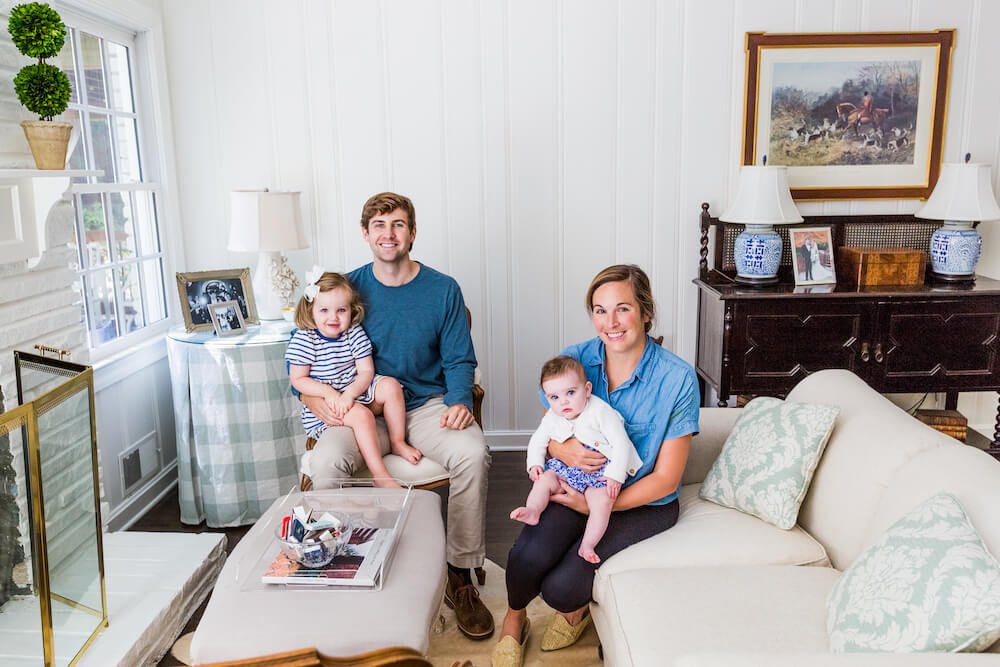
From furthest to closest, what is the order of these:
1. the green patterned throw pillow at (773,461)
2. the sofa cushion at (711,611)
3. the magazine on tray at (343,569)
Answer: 1. the green patterned throw pillow at (773,461)
2. the magazine on tray at (343,569)
3. the sofa cushion at (711,611)

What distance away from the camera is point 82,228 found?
10.3 feet

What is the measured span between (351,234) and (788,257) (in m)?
2.14

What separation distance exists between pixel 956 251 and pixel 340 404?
2828 millimetres

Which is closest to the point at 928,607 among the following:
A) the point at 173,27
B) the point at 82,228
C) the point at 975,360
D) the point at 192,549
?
the point at 192,549

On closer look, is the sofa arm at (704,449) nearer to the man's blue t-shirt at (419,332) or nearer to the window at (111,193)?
the man's blue t-shirt at (419,332)

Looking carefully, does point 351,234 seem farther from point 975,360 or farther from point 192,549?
point 975,360

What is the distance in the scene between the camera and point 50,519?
6.59 feet

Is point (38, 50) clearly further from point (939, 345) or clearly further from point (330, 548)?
point (939, 345)

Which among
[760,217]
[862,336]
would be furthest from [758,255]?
[862,336]

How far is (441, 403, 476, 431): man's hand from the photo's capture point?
2717 mm

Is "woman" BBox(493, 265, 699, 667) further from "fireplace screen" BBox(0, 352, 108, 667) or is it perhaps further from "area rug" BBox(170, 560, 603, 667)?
"fireplace screen" BBox(0, 352, 108, 667)

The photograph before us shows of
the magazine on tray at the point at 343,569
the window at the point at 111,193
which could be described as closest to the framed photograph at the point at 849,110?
the magazine on tray at the point at 343,569

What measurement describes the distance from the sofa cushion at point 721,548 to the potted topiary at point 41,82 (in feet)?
6.38

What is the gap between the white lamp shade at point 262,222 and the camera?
3359 millimetres
